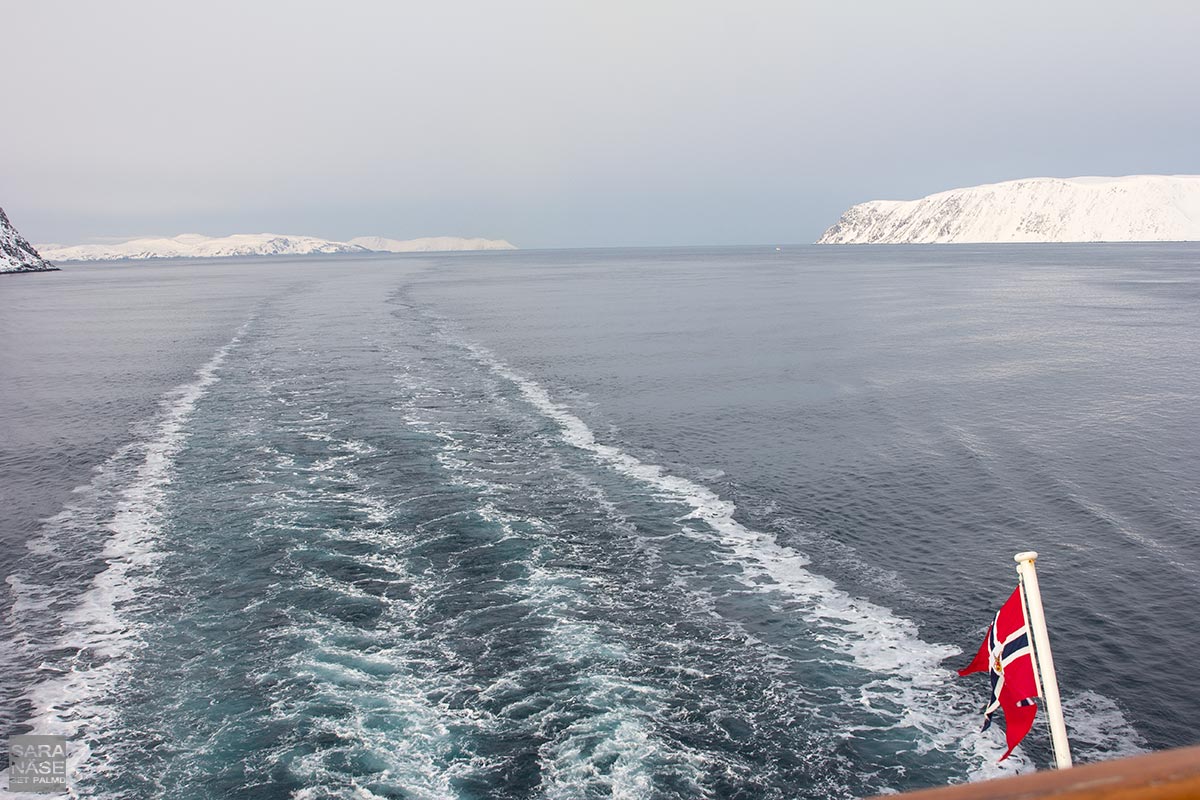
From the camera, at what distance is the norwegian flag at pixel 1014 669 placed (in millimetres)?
10211

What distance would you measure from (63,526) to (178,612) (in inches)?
401

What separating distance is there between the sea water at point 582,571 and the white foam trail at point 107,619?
97mm

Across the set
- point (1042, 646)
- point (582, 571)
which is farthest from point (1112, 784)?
point (582, 571)

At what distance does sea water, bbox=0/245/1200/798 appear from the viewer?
16500 millimetres

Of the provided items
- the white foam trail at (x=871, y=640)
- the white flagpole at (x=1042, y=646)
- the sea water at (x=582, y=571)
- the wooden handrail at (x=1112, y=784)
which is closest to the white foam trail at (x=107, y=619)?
the sea water at (x=582, y=571)

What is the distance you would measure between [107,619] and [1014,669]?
22335 mm

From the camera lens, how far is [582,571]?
79.6 ft

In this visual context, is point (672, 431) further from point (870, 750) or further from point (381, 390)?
point (870, 750)

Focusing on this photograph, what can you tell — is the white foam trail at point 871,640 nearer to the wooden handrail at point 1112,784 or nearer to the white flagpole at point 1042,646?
the white flagpole at point 1042,646

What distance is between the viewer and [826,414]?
4328 cm

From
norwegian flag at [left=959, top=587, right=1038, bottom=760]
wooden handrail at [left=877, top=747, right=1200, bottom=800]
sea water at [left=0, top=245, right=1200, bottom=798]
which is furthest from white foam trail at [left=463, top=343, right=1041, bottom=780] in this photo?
wooden handrail at [left=877, top=747, right=1200, bottom=800]

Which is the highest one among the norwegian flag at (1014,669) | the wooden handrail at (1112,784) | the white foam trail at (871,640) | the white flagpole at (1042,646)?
the wooden handrail at (1112,784)

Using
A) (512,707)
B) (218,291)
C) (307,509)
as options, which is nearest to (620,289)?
(218,291)

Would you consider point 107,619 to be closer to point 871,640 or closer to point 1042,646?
point 871,640
